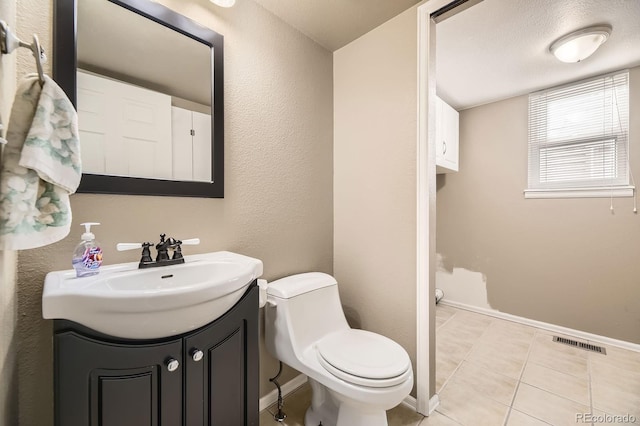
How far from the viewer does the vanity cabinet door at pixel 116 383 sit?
0.68 metres

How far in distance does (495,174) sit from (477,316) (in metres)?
1.51

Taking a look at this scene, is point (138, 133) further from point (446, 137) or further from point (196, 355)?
point (446, 137)

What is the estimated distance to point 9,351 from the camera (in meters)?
0.77

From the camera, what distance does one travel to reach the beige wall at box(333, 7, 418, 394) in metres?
1.54

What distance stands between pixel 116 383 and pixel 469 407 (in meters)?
1.75

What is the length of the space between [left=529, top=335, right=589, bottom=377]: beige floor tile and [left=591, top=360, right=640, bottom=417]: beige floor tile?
2.5 inches

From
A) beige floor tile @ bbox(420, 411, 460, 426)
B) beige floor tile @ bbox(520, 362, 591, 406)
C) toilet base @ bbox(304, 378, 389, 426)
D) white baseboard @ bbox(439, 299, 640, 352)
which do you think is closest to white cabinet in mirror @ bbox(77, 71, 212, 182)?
toilet base @ bbox(304, 378, 389, 426)

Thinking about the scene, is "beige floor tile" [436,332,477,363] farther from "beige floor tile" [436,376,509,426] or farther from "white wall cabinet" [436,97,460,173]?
"white wall cabinet" [436,97,460,173]

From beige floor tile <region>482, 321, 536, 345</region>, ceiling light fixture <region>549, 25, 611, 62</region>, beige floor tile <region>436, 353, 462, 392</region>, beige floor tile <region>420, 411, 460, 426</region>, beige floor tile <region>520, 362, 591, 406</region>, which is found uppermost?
ceiling light fixture <region>549, 25, 611, 62</region>

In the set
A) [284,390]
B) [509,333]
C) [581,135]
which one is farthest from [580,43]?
[284,390]

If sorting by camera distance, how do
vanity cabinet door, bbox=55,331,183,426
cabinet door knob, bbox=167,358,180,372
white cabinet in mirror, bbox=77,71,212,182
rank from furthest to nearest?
1. white cabinet in mirror, bbox=77,71,212,182
2. cabinet door knob, bbox=167,358,180,372
3. vanity cabinet door, bbox=55,331,183,426

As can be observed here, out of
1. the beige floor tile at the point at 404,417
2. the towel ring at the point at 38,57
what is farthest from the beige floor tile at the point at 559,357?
the towel ring at the point at 38,57

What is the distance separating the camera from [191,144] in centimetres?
126

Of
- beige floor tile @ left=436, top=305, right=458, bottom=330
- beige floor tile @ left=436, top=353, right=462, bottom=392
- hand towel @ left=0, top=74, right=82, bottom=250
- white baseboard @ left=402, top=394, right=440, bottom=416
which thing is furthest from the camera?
beige floor tile @ left=436, top=305, right=458, bottom=330
